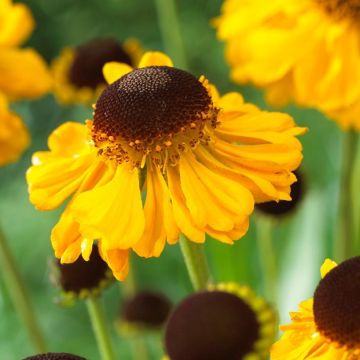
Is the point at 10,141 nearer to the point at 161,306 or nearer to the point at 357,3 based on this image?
the point at 161,306

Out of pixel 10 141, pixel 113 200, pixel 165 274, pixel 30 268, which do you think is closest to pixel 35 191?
pixel 113 200

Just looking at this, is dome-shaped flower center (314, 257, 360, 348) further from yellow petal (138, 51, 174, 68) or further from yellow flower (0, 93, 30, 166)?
yellow flower (0, 93, 30, 166)

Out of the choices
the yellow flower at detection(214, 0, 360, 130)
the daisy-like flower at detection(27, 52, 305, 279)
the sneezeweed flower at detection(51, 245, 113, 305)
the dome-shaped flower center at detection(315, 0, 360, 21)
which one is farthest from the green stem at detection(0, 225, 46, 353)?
the dome-shaped flower center at detection(315, 0, 360, 21)

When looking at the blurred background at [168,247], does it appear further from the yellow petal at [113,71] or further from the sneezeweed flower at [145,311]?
the yellow petal at [113,71]

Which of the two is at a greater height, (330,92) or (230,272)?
(330,92)

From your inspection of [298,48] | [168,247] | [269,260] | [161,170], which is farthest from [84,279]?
[168,247]

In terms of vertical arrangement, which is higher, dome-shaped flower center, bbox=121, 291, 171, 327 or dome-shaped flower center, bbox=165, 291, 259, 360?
dome-shaped flower center, bbox=165, 291, 259, 360

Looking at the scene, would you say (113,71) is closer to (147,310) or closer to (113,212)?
(113,212)
